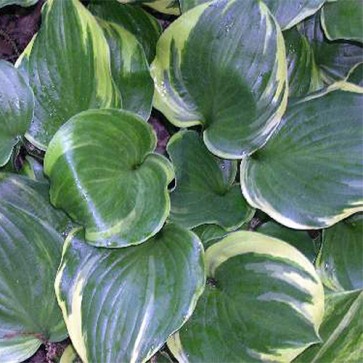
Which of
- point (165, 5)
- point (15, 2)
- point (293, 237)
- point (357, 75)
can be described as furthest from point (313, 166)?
point (15, 2)

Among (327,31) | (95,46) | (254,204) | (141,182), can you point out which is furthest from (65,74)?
(327,31)

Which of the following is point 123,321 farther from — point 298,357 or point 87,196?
point 298,357

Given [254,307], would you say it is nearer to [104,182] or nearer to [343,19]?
[104,182]

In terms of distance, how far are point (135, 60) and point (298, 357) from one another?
547 millimetres

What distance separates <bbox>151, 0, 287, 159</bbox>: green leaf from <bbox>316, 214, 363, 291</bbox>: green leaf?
242 millimetres

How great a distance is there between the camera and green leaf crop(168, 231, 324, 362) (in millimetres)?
903

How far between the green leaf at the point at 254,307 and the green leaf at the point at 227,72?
0.52 feet

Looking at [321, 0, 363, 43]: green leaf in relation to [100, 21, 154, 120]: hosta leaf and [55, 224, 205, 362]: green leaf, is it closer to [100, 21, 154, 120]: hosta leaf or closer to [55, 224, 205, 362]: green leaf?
[100, 21, 154, 120]: hosta leaf

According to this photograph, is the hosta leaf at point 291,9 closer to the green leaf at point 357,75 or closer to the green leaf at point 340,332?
the green leaf at point 357,75

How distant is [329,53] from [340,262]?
1.33 ft

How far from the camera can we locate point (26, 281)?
921 millimetres

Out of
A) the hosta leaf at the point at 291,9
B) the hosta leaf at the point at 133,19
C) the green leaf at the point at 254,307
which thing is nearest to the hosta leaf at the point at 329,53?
the hosta leaf at the point at 291,9

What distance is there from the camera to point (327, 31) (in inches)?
43.3

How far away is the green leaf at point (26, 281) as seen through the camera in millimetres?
911
